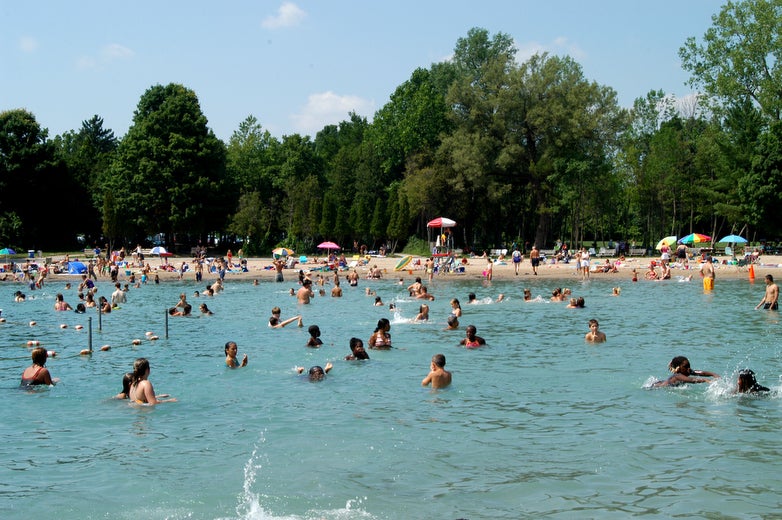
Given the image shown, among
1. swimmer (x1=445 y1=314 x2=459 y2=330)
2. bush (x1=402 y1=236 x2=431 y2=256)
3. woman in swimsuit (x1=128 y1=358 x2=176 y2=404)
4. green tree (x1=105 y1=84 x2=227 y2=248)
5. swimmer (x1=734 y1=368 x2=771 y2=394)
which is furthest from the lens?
bush (x1=402 y1=236 x2=431 y2=256)

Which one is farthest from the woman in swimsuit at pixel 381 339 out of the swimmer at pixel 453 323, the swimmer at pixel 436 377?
the swimmer at pixel 436 377

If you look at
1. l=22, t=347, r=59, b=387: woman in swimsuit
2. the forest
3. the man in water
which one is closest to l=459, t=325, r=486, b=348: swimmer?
l=22, t=347, r=59, b=387: woman in swimsuit

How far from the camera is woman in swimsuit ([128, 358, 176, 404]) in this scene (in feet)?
48.3

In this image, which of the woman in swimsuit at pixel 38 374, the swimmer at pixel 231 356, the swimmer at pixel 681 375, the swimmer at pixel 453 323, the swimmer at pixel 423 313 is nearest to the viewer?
the swimmer at pixel 681 375

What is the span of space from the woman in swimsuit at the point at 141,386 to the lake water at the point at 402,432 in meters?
0.28

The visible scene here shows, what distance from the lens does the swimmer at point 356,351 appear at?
19.2 metres

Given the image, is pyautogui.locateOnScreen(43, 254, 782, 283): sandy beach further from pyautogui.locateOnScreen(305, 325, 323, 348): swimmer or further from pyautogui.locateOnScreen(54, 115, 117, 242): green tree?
pyautogui.locateOnScreen(305, 325, 323, 348): swimmer

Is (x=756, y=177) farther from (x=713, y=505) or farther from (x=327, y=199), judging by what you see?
(x=713, y=505)

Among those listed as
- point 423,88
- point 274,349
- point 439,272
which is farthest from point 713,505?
point 423,88

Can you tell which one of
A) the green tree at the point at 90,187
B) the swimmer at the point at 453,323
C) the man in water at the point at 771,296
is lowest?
the swimmer at the point at 453,323

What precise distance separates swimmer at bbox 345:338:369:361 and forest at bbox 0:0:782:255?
137 ft

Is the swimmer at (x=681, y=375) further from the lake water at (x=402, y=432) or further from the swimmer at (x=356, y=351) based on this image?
the swimmer at (x=356, y=351)

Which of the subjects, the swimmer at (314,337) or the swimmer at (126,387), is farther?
the swimmer at (314,337)

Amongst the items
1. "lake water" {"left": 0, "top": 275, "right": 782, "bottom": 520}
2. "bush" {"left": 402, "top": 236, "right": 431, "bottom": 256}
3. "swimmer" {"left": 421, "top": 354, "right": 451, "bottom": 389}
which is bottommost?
"lake water" {"left": 0, "top": 275, "right": 782, "bottom": 520}
